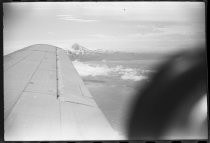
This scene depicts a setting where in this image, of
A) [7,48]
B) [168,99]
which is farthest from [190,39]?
[7,48]

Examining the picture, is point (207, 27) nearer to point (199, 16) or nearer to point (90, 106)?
point (199, 16)

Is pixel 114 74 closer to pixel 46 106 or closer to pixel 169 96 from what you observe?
pixel 169 96

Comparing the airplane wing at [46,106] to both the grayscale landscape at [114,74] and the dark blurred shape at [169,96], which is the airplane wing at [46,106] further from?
the dark blurred shape at [169,96]

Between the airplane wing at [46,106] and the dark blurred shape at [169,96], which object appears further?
the dark blurred shape at [169,96]

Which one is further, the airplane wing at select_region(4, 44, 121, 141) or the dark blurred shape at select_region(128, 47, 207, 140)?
the dark blurred shape at select_region(128, 47, 207, 140)

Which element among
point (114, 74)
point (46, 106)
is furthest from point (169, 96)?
point (46, 106)

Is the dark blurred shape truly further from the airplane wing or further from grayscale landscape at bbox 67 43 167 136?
the airplane wing
